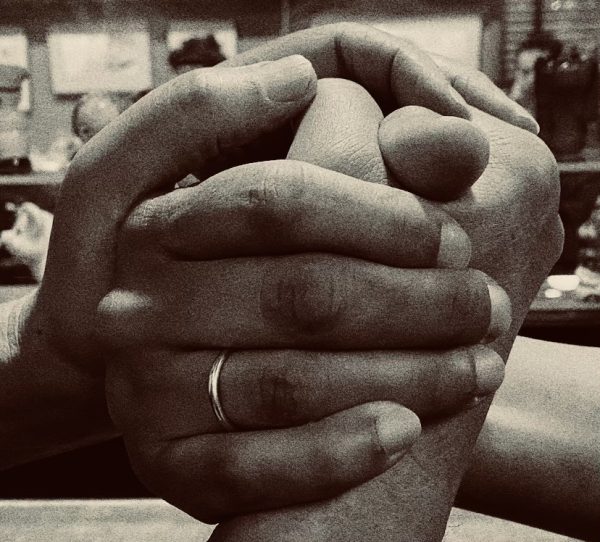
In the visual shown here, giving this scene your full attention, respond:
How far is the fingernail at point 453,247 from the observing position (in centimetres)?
59

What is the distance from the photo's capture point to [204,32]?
2271 millimetres

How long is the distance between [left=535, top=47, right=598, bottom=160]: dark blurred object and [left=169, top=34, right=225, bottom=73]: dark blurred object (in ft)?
3.19

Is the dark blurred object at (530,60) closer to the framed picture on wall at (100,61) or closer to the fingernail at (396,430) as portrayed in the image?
the framed picture on wall at (100,61)

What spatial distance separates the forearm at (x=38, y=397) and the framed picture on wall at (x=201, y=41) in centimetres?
152

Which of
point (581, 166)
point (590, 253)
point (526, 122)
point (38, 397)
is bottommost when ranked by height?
point (590, 253)

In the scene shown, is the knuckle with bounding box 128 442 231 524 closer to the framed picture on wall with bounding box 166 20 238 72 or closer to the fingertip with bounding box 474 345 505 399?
the fingertip with bounding box 474 345 505 399

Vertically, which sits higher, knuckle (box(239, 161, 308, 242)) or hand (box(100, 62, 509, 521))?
knuckle (box(239, 161, 308, 242))

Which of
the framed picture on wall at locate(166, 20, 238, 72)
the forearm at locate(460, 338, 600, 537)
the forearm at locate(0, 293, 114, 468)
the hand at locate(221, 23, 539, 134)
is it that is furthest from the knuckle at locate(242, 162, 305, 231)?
the framed picture on wall at locate(166, 20, 238, 72)

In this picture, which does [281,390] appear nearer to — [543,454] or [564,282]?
[543,454]

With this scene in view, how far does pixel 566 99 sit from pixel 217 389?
6.53 feet

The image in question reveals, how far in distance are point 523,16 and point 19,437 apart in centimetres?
194

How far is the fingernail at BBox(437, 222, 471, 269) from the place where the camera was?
1.94 ft

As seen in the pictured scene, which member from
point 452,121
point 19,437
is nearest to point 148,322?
point 452,121

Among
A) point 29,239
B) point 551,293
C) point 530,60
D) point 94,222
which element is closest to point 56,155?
point 29,239
